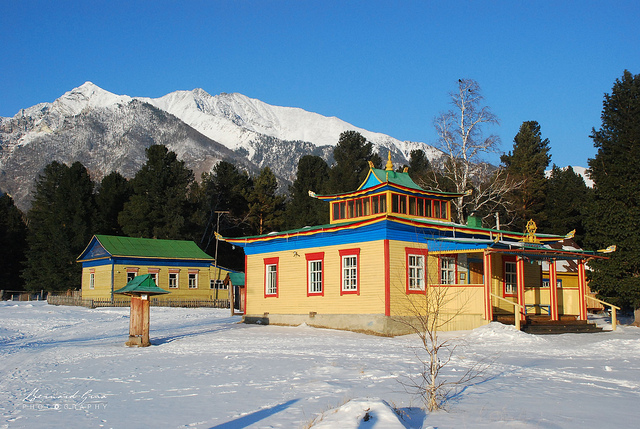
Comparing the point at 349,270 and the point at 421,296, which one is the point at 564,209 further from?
the point at 349,270

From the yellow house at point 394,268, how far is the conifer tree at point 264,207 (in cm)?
3817

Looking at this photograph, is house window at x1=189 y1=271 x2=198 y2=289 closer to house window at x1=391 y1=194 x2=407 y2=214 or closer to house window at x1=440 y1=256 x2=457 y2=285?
house window at x1=391 y1=194 x2=407 y2=214

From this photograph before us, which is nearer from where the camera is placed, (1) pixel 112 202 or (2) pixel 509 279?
(2) pixel 509 279

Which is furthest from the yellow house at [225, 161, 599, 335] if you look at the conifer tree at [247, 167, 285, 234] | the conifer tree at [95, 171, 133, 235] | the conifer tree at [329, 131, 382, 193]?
the conifer tree at [95, 171, 133, 235]

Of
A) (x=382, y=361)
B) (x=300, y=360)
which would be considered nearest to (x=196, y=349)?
(x=300, y=360)

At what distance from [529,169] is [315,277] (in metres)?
38.7

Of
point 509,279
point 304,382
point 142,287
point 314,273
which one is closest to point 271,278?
point 314,273

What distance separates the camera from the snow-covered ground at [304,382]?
29.2ft

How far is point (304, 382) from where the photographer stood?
12.1m

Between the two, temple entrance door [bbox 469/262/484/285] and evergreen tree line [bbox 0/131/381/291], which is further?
evergreen tree line [bbox 0/131/381/291]

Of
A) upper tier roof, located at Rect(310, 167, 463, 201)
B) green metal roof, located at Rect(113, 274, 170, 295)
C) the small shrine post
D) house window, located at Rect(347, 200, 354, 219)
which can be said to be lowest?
the small shrine post

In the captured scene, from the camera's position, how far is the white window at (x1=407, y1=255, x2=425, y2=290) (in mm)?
24156

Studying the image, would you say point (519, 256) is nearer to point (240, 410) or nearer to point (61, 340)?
point (240, 410)

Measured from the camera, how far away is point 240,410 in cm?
969
